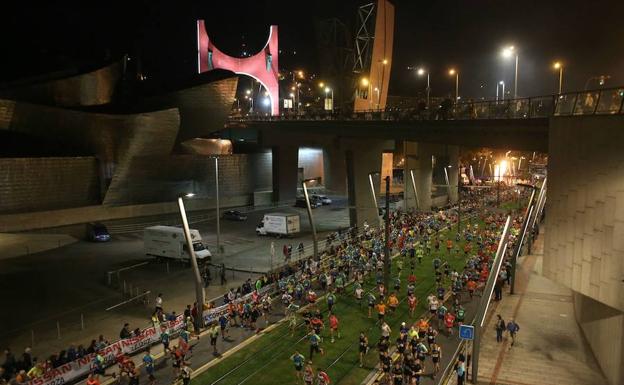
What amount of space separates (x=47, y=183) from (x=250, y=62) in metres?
42.3

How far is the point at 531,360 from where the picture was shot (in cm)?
1717

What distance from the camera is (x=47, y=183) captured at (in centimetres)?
4094

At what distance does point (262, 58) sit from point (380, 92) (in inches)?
767

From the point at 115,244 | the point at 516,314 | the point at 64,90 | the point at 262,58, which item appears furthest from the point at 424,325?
the point at 262,58

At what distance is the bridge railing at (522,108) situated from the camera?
16.1m

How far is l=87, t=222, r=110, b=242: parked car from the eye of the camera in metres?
40.3

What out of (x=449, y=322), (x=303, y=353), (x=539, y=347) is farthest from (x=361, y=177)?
(x=303, y=353)

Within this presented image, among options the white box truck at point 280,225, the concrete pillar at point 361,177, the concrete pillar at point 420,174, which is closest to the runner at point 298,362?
the white box truck at point 280,225

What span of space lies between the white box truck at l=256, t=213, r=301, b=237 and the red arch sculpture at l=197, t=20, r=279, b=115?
37.3 m

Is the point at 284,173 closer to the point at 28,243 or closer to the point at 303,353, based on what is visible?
the point at 28,243

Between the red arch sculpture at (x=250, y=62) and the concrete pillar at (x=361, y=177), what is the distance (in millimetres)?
30331

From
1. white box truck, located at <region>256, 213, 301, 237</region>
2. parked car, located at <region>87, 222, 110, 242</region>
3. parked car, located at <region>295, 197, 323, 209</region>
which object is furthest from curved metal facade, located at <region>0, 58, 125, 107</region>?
parked car, located at <region>295, 197, 323, 209</region>

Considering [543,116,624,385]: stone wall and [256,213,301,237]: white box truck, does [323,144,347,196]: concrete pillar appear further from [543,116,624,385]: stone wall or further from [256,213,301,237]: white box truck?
[543,116,624,385]: stone wall

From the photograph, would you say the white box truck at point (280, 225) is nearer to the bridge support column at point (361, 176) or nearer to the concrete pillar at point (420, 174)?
the bridge support column at point (361, 176)
